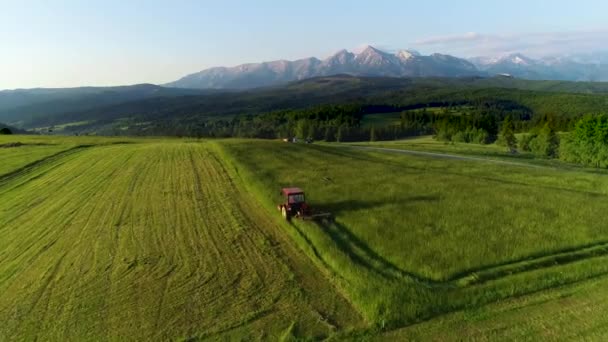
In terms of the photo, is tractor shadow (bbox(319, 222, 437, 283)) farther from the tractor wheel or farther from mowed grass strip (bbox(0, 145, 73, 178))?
mowed grass strip (bbox(0, 145, 73, 178))

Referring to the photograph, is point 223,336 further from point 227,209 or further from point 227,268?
point 227,209

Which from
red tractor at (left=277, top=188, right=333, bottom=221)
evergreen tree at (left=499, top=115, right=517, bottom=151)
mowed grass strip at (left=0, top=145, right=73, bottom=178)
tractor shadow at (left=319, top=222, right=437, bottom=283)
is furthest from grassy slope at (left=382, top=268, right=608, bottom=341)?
Answer: evergreen tree at (left=499, top=115, right=517, bottom=151)

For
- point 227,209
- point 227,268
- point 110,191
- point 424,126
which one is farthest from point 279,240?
point 424,126

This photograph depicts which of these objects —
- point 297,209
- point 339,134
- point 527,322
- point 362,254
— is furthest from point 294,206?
point 339,134

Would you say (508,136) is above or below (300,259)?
below

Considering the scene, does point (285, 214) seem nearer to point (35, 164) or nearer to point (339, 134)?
point (35, 164)
